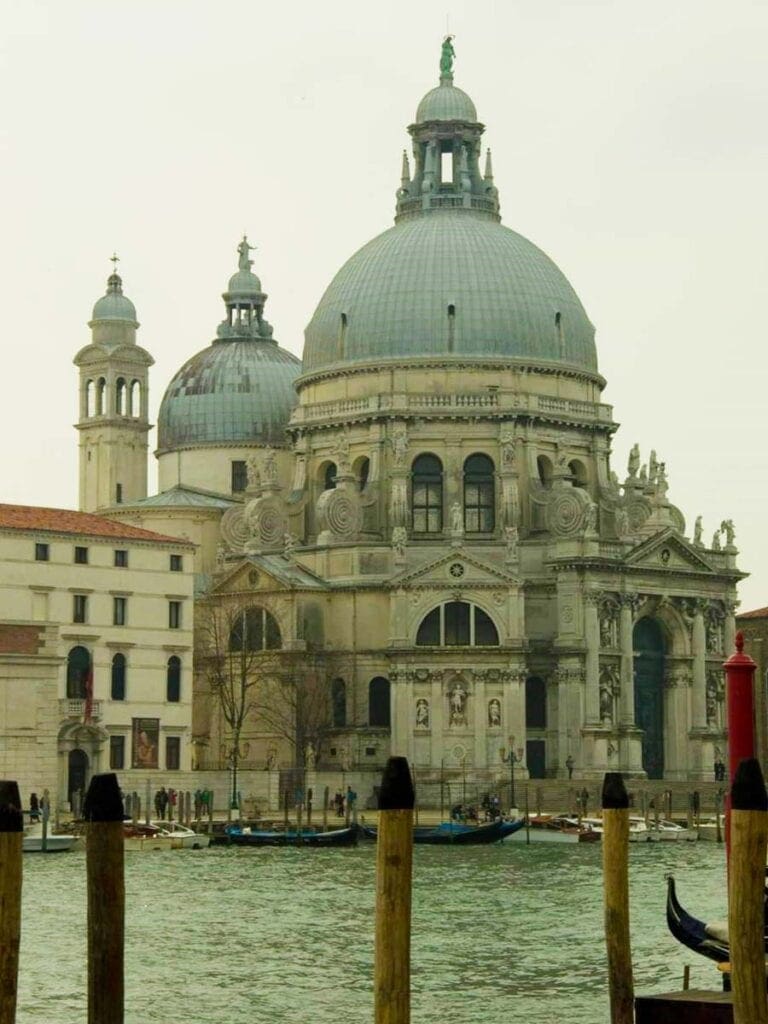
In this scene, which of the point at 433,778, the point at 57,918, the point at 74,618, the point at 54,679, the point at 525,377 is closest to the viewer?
the point at 57,918

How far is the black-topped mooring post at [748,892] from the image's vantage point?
23.0 m

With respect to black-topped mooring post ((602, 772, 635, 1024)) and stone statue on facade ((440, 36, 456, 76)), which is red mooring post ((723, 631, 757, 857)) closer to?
black-topped mooring post ((602, 772, 635, 1024))

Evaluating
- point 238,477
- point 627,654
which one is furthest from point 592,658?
point 238,477

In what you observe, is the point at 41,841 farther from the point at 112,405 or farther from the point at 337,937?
the point at 112,405

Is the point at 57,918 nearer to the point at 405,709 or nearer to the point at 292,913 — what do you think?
the point at 292,913

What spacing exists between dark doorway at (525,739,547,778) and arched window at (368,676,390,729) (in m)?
4.87

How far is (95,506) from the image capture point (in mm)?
105375

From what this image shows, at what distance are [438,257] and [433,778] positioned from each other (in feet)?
67.4

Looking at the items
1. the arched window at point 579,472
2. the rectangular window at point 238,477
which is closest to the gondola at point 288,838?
the arched window at point 579,472

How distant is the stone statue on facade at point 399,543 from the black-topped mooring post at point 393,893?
2685 inches

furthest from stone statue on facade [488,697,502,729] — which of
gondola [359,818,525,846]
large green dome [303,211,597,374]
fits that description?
gondola [359,818,525,846]

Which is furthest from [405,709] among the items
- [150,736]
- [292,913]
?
[292,913]

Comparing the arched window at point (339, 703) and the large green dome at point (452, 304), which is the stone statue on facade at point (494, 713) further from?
the large green dome at point (452, 304)

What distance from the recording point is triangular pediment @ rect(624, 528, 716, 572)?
308ft
